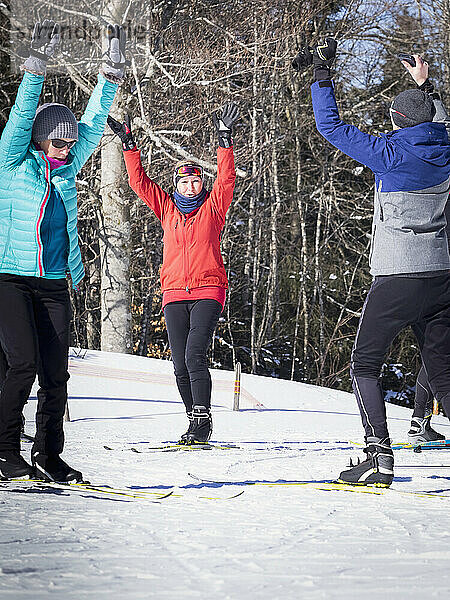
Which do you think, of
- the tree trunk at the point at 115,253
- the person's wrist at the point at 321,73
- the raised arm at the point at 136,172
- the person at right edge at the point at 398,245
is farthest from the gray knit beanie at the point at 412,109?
the tree trunk at the point at 115,253

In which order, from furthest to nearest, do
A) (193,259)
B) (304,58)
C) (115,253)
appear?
(115,253), (193,259), (304,58)

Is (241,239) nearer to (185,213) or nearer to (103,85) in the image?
(185,213)

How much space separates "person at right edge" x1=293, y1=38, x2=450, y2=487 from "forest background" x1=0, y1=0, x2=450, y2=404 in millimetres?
7877

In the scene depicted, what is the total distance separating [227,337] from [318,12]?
563 centimetres

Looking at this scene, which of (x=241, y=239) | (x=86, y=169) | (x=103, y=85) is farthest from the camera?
(x=241, y=239)

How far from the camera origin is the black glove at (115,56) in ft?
12.2

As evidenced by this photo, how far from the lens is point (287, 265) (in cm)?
1466

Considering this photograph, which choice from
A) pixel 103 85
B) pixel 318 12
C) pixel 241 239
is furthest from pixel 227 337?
pixel 103 85

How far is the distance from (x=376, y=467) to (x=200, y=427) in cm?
142

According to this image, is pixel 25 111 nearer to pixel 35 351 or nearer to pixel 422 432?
pixel 35 351

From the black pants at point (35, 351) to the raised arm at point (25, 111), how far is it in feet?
1.64

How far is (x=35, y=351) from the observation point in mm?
3326

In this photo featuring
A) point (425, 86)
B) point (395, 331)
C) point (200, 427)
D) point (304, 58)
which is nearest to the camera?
point (395, 331)

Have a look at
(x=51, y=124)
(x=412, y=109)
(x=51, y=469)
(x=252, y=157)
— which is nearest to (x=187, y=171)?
(x=51, y=124)
